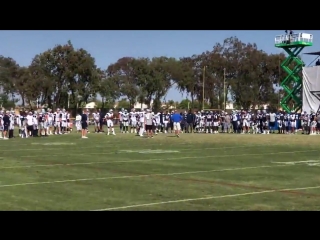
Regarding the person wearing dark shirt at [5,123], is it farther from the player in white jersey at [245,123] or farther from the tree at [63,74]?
the tree at [63,74]

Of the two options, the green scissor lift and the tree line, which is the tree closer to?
the tree line

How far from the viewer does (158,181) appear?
45.0 feet

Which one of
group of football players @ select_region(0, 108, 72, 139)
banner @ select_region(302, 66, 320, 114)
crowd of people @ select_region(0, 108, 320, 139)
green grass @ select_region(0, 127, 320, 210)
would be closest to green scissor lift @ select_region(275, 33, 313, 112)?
banner @ select_region(302, 66, 320, 114)

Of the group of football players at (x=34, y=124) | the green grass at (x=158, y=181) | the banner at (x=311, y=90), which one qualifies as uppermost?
the banner at (x=311, y=90)

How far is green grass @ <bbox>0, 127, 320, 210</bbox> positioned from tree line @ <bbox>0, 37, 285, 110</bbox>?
47129 millimetres

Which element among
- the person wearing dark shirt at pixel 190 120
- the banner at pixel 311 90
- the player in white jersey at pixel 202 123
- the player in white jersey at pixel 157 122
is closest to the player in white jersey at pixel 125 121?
the player in white jersey at pixel 157 122

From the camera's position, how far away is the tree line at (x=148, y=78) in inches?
2680

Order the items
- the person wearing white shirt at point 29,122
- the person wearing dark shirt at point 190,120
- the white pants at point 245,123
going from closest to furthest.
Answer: the person wearing white shirt at point 29,122, the white pants at point 245,123, the person wearing dark shirt at point 190,120

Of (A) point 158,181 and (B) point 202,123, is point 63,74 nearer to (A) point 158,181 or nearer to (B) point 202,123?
(B) point 202,123

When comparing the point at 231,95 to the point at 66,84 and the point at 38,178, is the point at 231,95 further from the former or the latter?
the point at 38,178

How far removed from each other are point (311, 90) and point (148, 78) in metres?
27.9

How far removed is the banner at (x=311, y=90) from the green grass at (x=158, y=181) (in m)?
31.7

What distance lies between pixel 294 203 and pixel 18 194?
5335 millimetres
